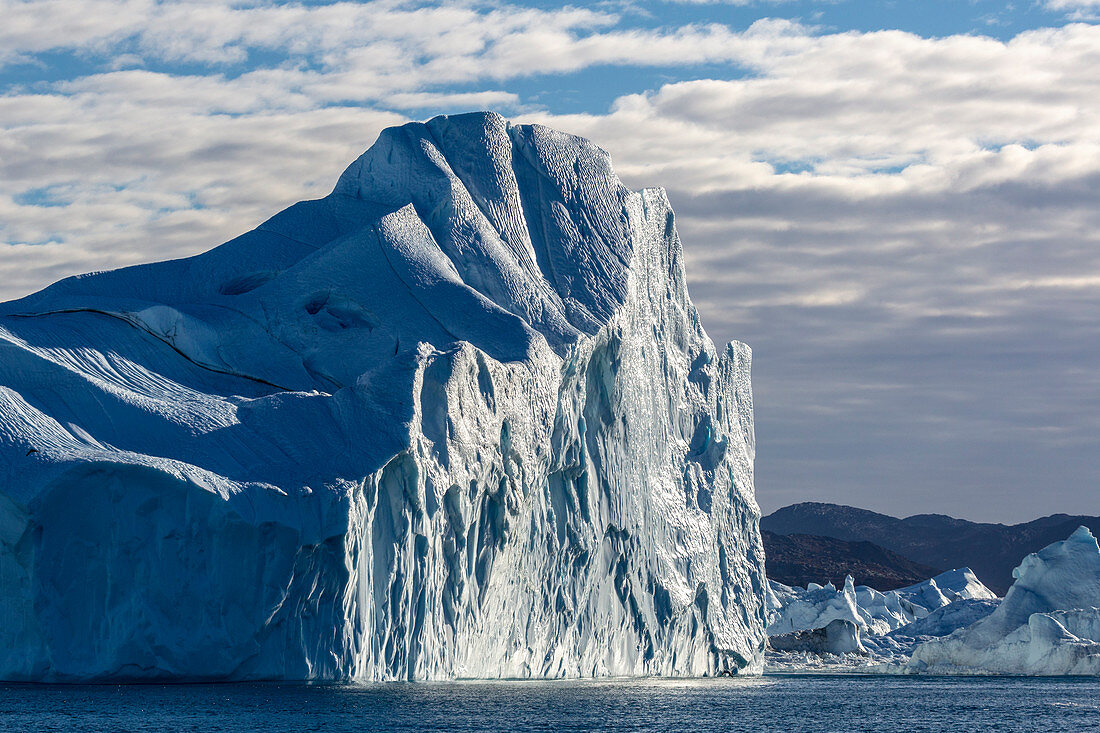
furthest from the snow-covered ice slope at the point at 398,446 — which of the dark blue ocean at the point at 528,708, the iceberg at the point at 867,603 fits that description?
the iceberg at the point at 867,603

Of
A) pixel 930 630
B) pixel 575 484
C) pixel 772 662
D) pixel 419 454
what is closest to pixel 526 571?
pixel 575 484

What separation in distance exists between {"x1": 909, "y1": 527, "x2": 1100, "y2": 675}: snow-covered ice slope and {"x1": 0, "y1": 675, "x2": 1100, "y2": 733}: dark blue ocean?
10.7 meters

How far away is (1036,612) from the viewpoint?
42.3m

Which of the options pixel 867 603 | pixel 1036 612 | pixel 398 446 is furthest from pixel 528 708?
pixel 867 603

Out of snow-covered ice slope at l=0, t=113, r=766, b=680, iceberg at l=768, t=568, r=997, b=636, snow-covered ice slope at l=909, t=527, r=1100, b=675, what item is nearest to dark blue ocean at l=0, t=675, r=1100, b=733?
snow-covered ice slope at l=0, t=113, r=766, b=680

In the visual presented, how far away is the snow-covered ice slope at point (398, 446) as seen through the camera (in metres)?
19.7

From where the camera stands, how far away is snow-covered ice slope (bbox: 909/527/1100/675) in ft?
138

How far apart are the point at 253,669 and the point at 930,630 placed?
38.3 metres

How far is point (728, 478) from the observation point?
1374 inches

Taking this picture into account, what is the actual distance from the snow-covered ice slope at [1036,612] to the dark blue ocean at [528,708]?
10.7 meters

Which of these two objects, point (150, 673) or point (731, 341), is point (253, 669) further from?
point (731, 341)

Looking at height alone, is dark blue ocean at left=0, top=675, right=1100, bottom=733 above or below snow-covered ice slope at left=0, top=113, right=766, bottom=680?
below

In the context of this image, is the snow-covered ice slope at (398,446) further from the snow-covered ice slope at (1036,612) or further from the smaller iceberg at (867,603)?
the smaller iceberg at (867,603)

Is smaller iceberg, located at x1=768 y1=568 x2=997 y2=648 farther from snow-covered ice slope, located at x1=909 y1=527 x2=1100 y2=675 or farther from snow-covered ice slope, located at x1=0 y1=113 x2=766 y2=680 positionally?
snow-covered ice slope, located at x1=0 y1=113 x2=766 y2=680
